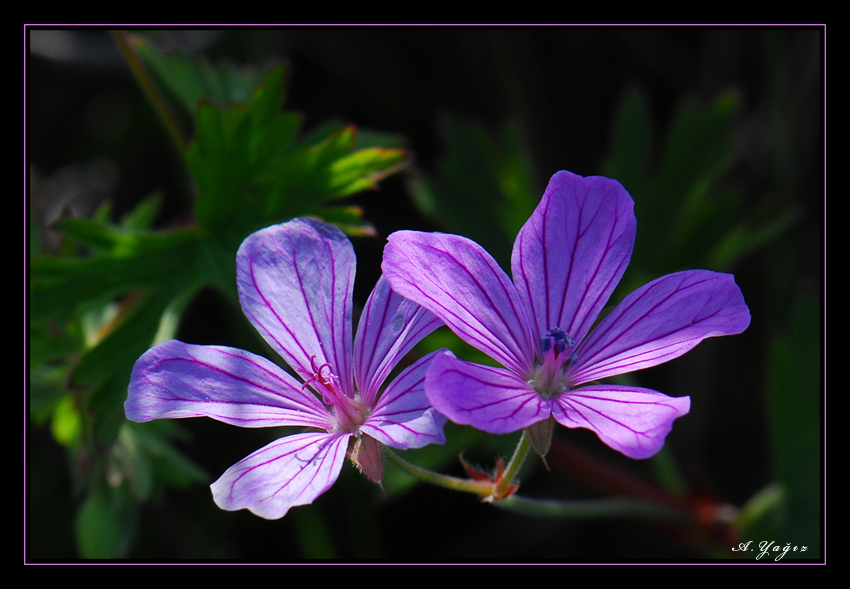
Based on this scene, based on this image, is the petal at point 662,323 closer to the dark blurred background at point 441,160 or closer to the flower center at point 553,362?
the flower center at point 553,362

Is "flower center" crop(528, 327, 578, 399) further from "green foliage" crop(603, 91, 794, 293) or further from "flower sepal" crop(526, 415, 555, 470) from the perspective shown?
"green foliage" crop(603, 91, 794, 293)

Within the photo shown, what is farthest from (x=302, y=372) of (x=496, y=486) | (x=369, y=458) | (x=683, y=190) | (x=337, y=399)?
(x=683, y=190)

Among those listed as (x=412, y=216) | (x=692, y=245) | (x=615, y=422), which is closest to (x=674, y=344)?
(x=615, y=422)

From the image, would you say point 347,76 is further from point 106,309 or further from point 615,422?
point 615,422

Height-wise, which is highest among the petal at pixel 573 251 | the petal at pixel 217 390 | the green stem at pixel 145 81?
the green stem at pixel 145 81

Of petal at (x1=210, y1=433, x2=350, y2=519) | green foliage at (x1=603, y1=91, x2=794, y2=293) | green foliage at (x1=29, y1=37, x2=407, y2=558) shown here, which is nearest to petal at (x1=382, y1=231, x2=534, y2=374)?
petal at (x1=210, y1=433, x2=350, y2=519)

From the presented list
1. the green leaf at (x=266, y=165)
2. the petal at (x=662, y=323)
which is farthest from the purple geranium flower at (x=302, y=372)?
the green leaf at (x=266, y=165)

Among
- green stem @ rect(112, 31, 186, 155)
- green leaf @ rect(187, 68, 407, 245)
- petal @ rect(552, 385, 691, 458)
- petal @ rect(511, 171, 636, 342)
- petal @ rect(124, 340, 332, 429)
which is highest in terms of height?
green stem @ rect(112, 31, 186, 155)
